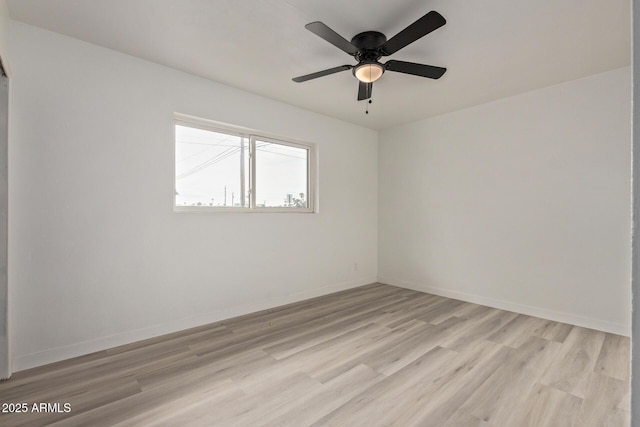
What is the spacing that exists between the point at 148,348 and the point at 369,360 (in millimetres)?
1877

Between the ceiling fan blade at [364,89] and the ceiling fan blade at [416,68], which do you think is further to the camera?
the ceiling fan blade at [364,89]

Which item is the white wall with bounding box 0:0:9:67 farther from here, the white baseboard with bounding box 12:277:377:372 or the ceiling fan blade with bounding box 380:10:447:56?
the ceiling fan blade with bounding box 380:10:447:56

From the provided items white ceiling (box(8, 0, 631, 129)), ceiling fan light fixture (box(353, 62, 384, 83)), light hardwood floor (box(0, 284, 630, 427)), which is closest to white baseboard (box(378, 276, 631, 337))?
light hardwood floor (box(0, 284, 630, 427))

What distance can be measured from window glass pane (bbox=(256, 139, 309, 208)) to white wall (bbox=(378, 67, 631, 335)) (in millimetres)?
1597

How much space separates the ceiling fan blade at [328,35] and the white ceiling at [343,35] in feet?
0.65

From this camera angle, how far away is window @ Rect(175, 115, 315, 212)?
10.7 ft

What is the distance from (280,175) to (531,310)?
11.1 feet

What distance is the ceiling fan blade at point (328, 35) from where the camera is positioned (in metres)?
1.98

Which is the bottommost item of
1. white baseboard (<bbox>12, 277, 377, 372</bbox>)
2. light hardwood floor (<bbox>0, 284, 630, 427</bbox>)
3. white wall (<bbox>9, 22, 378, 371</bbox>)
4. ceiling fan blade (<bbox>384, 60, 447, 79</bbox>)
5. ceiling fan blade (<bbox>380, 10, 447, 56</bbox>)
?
light hardwood floor (<bbox>0, 284, 630, 427</bbox>)

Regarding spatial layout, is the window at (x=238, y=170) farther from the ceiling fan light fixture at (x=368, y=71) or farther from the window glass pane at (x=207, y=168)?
the ceiling fan light fixture at (x=368, y=71)

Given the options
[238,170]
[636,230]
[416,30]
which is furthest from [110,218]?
[636,230]

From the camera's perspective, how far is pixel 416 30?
2.02 metres

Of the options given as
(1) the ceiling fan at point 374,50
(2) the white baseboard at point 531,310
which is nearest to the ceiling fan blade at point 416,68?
(1) the ceiling fan at point 374,50

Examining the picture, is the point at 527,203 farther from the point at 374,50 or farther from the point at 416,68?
the point at 374,50
